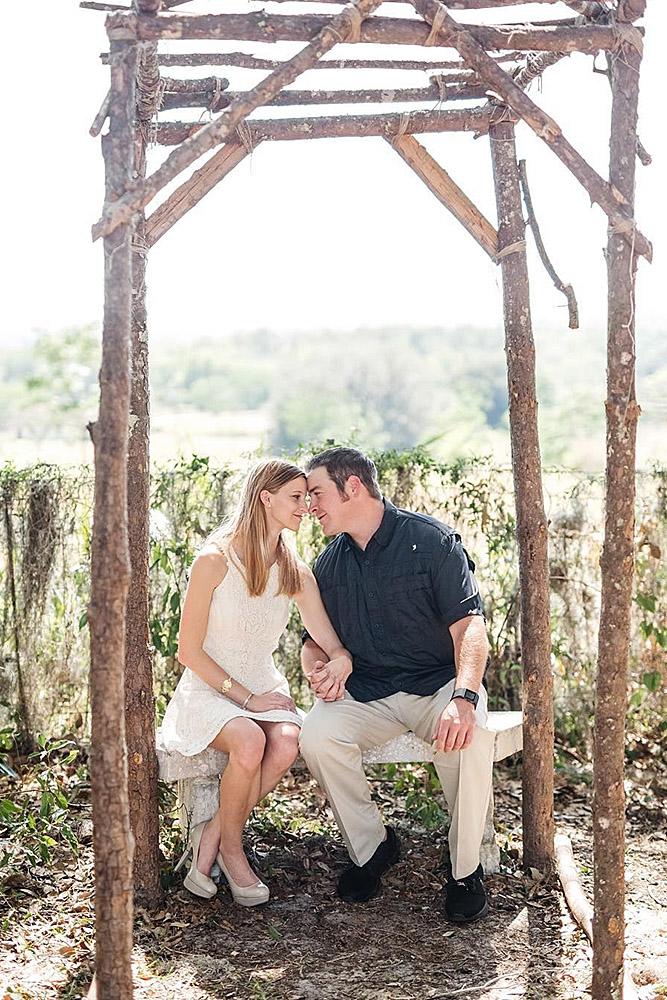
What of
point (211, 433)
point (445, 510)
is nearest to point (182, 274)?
point (211, 433)

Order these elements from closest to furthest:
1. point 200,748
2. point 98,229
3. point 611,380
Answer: point 98,229 → point 611,380 → point 200,748

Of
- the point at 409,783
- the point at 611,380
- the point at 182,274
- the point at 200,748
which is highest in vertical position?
the point at 182,274

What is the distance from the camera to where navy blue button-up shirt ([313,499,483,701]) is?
4.07 m

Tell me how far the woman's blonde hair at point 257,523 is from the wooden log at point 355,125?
3.96 feet

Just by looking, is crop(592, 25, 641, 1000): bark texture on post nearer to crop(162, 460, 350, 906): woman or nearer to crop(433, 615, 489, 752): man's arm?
crop(433, 615, 489, 752): man's arm

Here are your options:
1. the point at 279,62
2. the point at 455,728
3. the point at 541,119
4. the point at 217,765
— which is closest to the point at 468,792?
the point at 455,728

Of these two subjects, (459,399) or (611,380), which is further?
(459,399)

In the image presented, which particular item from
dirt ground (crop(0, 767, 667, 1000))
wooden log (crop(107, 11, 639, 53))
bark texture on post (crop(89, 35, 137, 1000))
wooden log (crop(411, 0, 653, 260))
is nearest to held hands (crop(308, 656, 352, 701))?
dirt ground (crop(0, 767, 667, 1000))

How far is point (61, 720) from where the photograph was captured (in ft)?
17.4

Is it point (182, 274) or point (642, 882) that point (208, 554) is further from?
point (182, 274)

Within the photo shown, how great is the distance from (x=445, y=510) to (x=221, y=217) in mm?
34779

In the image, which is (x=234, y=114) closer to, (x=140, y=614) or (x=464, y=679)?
(x=140, y=614)

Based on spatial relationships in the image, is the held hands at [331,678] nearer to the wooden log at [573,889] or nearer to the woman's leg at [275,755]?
the woman's leg at [275,755]

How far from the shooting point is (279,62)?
12.5 feet
